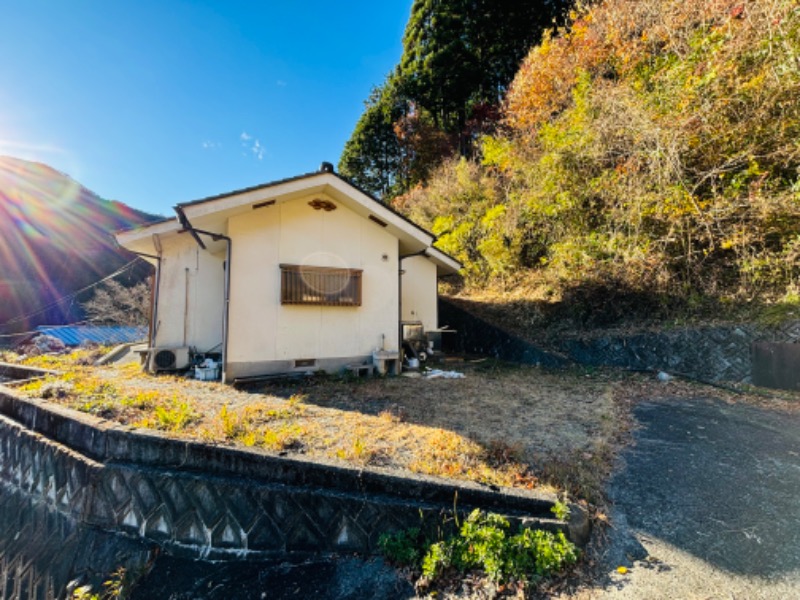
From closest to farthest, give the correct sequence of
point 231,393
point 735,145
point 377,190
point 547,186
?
point 231,393 → point 735,145 → point 547,186 → point 377,190

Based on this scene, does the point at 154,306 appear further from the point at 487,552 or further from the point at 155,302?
the point at 487,552

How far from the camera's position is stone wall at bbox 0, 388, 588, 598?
230 centimetres

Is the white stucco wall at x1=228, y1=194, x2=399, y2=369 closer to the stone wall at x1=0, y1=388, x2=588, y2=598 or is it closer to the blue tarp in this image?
the stone wall at x1=0, y1=388, x2=588, y2=598

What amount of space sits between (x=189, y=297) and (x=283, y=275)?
337cm

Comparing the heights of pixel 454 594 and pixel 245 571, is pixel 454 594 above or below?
above

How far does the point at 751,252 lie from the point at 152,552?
31.7 feet

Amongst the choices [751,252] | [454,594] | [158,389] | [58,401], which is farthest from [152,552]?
[751,252]

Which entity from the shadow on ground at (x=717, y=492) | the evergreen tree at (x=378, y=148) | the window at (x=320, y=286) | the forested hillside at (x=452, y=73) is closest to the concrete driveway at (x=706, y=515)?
the shadow on ground at (x=717, y=492)

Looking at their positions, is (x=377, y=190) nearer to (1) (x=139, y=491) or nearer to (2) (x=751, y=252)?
(2) (x=751, y=252)

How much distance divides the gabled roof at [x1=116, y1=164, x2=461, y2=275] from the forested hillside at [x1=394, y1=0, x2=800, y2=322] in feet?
14.3

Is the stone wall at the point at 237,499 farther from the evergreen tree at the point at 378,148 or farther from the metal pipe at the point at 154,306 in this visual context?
the evergreen tree at the point at 378,148

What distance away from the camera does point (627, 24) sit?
7914 millimetres

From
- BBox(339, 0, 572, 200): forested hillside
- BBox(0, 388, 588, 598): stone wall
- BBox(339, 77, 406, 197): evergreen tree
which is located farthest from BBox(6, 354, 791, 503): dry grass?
BBox(339, 77, 406, 197): evergreen tree

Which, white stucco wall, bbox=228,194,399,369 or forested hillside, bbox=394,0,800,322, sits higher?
forested hillside, bbox=394,0,800,322
